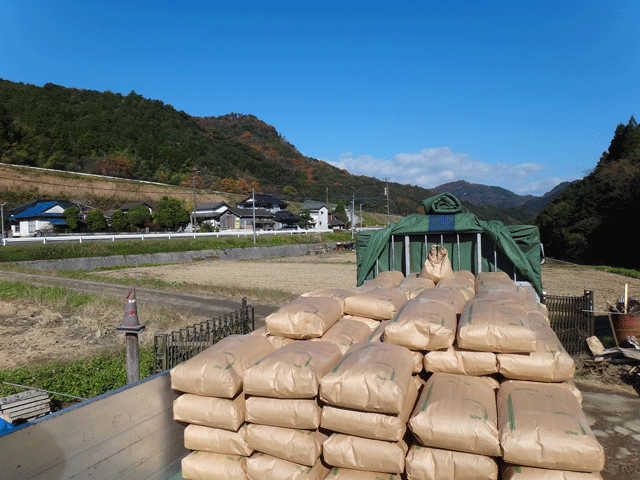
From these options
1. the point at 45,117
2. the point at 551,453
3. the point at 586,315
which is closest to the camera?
the point at 551,453

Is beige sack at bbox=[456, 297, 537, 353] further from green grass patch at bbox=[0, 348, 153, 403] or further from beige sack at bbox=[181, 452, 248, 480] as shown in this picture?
green grass patch at bbox=[0, 348, 153, 403]

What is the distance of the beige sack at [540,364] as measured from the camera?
3410 mm

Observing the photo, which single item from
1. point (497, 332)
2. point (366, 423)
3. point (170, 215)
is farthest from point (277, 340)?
point (170, 215)

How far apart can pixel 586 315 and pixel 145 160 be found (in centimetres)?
6838

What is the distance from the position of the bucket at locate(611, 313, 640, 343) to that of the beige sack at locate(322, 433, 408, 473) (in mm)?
6399

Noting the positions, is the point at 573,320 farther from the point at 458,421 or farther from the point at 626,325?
the point at 458,421

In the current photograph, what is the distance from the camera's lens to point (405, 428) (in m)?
3.14

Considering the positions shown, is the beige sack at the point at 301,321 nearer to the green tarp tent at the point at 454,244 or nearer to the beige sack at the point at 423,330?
the beige sack at the point at 423,330

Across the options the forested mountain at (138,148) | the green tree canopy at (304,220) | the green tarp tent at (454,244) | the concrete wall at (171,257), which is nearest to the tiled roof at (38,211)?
the concrete wall at (171,257)

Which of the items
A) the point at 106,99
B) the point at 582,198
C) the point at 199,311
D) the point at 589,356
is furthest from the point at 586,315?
the point at 106,99

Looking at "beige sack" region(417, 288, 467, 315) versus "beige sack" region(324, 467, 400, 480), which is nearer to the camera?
"beige sack" region(324, 467, 400, 480)

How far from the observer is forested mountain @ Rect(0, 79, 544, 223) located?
58.8 meters

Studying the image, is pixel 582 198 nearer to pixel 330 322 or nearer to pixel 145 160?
pixel 330 322

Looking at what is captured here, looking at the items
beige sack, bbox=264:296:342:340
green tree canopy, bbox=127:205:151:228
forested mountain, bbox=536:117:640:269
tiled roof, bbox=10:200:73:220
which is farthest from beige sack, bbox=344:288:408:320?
tiled roof, bbox=10:200:73:220
